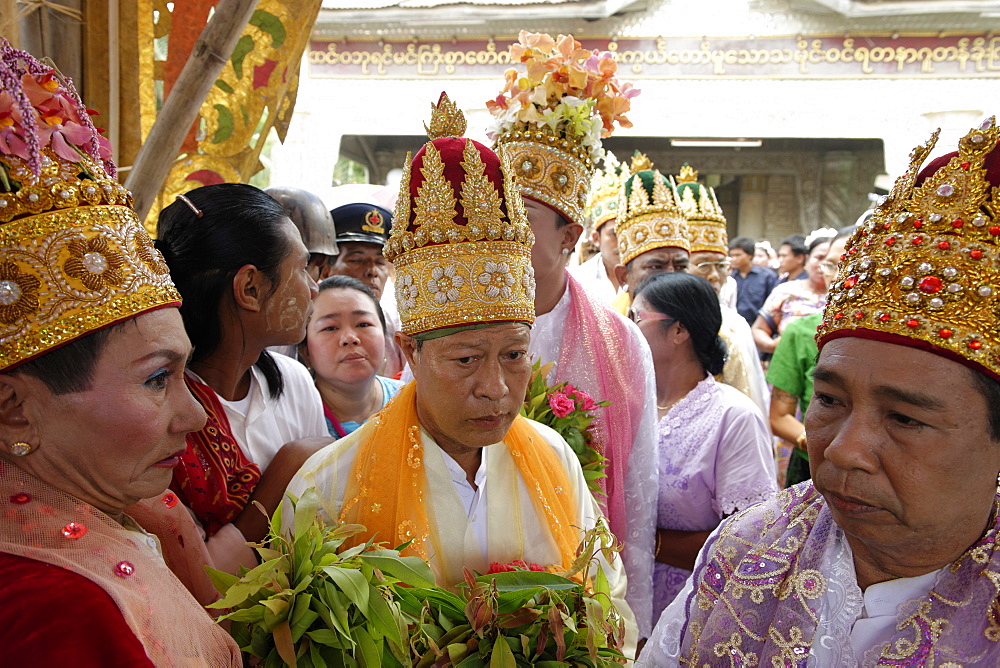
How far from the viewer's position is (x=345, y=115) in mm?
12562

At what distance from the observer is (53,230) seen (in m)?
1.17

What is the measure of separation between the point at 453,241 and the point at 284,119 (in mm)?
1026

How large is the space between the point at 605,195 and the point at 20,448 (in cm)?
463

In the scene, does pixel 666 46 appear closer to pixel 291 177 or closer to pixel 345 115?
pixel 345 115

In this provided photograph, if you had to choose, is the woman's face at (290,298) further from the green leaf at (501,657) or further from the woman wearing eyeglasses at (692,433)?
the woman wearing eyeglasses at (692,433)

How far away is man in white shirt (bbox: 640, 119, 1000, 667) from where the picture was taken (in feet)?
4.04

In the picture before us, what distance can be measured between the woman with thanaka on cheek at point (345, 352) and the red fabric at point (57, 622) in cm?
150

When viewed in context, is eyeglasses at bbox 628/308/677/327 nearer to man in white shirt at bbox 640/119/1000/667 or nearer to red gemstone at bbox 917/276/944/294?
man in white shirt at bbox 640/119/1000/667

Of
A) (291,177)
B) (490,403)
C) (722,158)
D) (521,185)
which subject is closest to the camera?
(490,403)

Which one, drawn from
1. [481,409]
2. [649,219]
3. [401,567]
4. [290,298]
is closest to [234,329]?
[290,298]

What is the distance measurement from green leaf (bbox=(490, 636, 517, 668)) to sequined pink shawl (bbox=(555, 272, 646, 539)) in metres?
1.29

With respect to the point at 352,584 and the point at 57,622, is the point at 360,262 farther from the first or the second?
the point at 57,622

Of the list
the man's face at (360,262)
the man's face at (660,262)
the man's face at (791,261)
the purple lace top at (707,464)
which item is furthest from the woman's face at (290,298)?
the man's face at (791,261)

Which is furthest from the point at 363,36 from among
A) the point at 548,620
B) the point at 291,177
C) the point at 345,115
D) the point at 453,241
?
the point at 548,620
